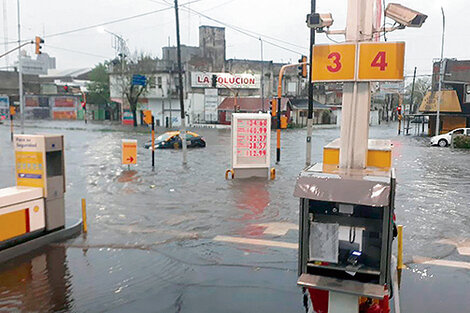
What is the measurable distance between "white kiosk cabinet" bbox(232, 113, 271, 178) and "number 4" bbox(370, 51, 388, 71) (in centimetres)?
1168

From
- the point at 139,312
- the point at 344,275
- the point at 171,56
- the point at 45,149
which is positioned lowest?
the point at 139,312

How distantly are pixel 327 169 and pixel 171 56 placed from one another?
69.7m

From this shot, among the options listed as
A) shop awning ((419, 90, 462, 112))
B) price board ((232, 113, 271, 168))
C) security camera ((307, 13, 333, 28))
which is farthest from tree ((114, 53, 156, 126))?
security camera ((307, 13, 333, 28))

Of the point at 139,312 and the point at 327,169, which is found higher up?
the point at 327,169

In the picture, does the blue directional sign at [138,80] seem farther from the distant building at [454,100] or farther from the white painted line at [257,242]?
the white painted line at [257,242]

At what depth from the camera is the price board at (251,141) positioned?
16609 millimetres

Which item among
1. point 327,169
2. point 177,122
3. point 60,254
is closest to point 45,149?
point 60,254

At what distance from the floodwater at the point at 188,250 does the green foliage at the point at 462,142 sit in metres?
15.4

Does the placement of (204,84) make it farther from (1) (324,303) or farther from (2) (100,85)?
(1) (324,303)

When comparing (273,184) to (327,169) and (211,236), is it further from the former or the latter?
(327,169)

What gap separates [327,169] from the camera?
4992mm

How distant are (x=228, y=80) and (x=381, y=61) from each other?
5502 centimetres

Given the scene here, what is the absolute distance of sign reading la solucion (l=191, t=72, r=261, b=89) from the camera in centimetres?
5775

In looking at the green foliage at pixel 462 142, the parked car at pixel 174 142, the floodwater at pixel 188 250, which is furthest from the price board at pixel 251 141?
the green foliage at pixel 462 142
